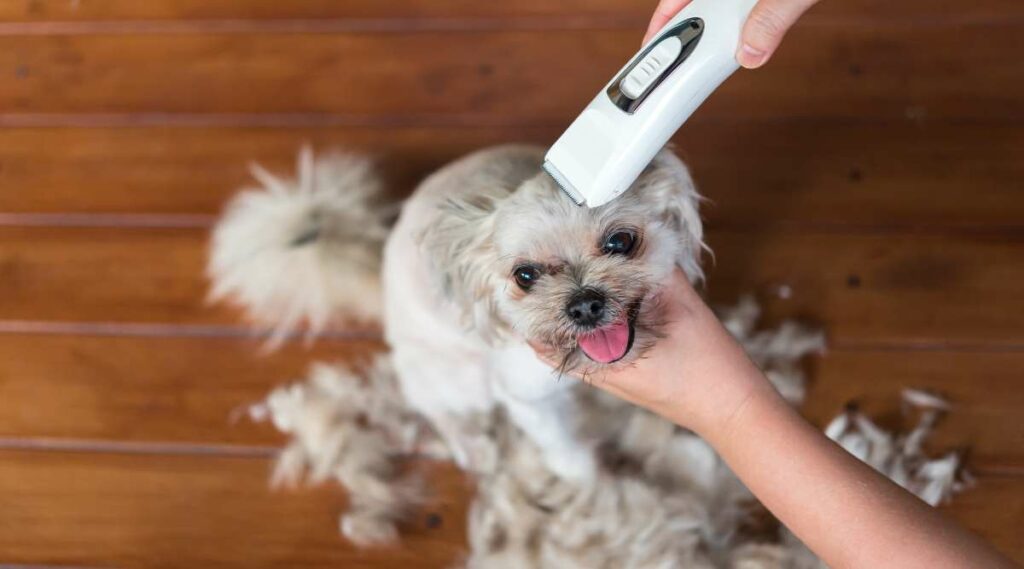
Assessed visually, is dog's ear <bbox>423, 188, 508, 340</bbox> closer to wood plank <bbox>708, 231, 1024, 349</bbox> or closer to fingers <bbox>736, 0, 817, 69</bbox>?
fingers <bbox>736, 0, 817, 69</bbox>

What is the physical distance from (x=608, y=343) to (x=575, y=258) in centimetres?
10

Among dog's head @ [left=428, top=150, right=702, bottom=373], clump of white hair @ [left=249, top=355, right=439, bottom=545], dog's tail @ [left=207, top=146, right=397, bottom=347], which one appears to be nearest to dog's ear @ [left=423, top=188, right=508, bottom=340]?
dog's head @ [left=428, top=150, right=702, bottom=373]

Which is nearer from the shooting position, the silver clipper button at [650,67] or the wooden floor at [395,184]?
the silver clipper button at [650,67]

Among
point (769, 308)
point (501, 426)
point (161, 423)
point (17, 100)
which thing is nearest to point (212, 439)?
point (161, 423)

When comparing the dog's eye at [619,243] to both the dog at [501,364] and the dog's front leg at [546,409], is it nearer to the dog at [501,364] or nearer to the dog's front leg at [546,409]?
the dog at [501,364]

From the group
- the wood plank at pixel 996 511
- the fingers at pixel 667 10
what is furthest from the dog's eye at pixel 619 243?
the wood plank at pixel 996 511

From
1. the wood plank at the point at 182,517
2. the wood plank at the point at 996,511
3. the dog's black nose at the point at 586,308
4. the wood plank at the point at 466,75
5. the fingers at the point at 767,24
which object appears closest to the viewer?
the fingers at the point at 767,24

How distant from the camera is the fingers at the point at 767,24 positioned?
0.69 metres

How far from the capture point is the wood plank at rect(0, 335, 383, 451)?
136cm

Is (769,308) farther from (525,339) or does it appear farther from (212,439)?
(212,439)

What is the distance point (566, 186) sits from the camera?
2.56 ft

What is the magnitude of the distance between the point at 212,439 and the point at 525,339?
73cm

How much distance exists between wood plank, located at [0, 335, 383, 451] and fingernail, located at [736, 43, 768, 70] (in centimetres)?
85

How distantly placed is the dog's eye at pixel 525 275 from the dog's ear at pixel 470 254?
0.02 meters
